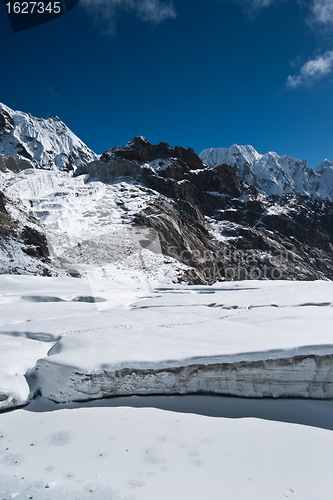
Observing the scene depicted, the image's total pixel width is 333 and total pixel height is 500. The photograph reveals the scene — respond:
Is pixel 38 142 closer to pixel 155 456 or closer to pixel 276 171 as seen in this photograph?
pixel 155 456

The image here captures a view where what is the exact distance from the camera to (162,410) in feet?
8.20

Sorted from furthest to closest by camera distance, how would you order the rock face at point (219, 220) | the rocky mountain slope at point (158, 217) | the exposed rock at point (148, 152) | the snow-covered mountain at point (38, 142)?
1. the snow-covered mountain at point (38, 142)
2. the exposed rock at point (148, 152)
3. the rock face at point (219, 220)
4. the rocky mountain slope at point (158, 217)

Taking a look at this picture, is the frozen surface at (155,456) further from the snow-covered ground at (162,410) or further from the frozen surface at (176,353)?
the frozen surface at (176,353)

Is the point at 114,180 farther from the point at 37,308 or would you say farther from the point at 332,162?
the point at 332,162

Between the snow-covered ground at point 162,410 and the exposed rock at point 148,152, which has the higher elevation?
the exposed rock at point 148,152

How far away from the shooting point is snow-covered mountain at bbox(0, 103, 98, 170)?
228 feet

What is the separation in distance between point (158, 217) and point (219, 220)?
23573 mm

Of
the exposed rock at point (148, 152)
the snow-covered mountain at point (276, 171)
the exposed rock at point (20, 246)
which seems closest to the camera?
the exposed rock at point (20, 246)

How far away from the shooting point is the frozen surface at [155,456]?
171 centimetres

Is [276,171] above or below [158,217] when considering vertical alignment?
above

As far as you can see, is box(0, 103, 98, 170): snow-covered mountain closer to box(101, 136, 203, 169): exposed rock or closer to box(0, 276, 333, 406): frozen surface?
box(101, 136, 203, 169): exposed rock

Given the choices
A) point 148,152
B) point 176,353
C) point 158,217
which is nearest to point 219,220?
point 148,152

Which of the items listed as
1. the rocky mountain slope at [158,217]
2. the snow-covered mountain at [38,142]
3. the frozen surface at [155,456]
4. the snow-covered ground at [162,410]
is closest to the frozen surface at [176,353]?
the snow-covered ground at [162,410]

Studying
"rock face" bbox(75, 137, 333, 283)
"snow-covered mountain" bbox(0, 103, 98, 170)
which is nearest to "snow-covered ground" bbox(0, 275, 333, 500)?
"rock face" bbox(75, 137, 333, 283)
